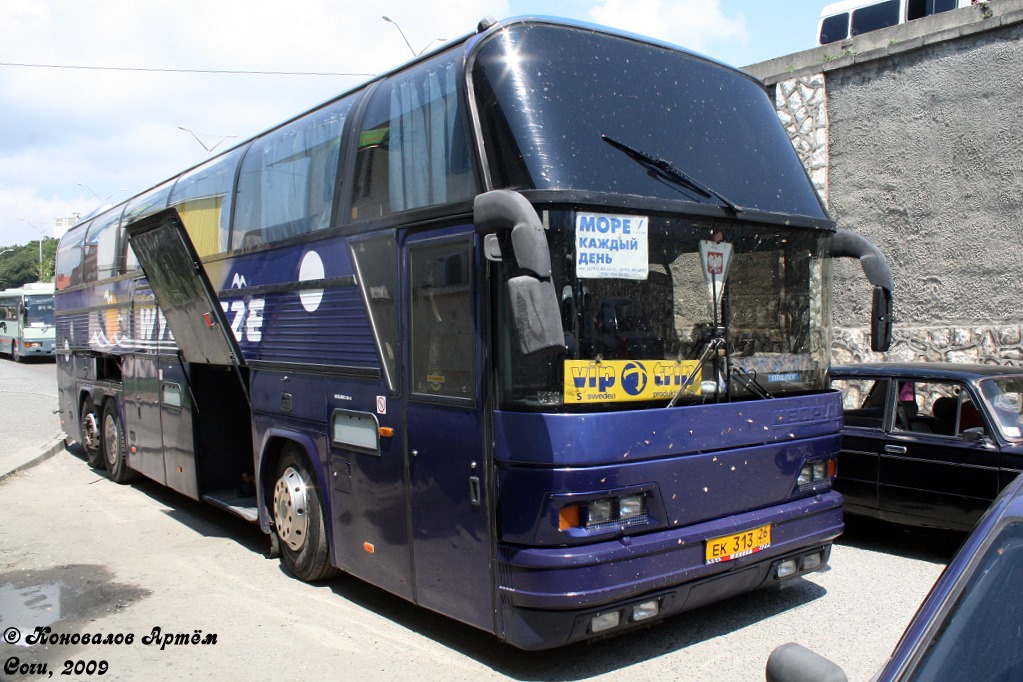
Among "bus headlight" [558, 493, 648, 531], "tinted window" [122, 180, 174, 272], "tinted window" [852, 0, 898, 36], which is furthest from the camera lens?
"tinted window" [852, 0, 898, 36]

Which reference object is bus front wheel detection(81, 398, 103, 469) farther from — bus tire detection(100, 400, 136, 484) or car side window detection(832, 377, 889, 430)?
car side window detection(832, 377, 889, 430)

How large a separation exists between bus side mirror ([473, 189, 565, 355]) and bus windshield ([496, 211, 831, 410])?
0.29 meters

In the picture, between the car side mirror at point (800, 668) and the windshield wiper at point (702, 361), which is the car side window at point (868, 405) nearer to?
the windshield wiper at point (702, 361)

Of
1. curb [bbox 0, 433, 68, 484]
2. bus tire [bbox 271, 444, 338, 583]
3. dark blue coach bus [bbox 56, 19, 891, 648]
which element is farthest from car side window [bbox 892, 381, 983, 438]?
curb [bbox 0, 433, 68, 484]

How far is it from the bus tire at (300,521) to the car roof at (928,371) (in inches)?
179

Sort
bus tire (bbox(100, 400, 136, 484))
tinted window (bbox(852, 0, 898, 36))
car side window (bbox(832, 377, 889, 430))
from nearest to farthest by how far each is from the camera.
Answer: car side window (bbox(832, 377, 889, 430)) < bus tire (bbox(100, 400, 136, 484)) < tinted window (bbox(852, 0, 898, 36))

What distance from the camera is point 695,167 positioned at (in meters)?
5.32

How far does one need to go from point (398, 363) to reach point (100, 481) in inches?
325

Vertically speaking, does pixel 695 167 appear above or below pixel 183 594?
above

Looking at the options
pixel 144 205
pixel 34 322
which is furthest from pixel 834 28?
pixel 34 322

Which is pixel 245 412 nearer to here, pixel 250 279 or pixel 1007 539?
pixel 250 279

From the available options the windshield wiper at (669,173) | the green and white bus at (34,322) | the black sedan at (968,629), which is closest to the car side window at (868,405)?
the windshield wiper at (669,173)

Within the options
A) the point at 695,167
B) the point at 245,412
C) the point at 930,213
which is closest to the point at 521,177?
the point at 695,167

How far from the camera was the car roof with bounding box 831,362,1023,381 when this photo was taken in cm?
723
